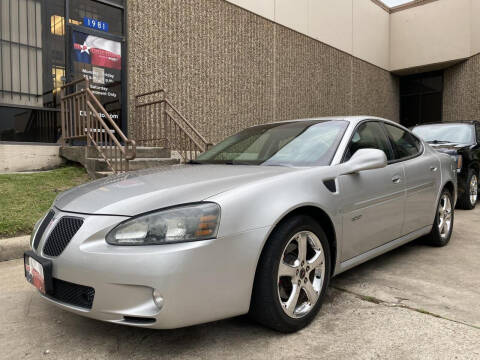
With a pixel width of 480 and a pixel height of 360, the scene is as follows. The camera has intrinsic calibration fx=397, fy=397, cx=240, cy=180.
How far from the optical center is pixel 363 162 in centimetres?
279

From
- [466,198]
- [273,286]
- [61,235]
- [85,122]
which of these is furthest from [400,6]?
[61,235]

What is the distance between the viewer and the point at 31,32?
7.11 metres

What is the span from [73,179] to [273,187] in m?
4.75

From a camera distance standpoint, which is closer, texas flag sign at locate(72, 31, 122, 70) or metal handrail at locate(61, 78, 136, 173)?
metal handrail at locate(61, 78, 136, 173)

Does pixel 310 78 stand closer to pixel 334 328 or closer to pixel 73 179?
pixel 73 179

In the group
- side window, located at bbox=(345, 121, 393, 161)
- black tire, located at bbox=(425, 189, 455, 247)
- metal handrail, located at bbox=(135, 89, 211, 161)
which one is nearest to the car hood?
side window, located at bbox=(345, 121, 393, 161)

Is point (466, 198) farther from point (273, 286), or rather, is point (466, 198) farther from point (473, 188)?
point (273, 286)

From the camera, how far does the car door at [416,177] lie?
3.48 metres

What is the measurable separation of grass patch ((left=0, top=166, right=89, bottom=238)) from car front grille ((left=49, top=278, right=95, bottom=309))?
7.51 ft

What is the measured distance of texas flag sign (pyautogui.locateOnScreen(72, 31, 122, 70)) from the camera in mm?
7496

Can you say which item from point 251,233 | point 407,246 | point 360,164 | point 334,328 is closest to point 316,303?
point 334,328

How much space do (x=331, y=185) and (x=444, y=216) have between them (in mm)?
2251

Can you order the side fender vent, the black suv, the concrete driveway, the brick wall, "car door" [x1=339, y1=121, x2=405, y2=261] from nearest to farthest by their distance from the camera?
1. the concrete driveway
2. the side fender vent
3. "car door" [x1=339, y1=121, x2=405, y2=261]
4. the black suv
5. the brick wall

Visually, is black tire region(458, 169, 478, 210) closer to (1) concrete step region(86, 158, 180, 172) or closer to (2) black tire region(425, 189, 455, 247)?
(2) black tire region(425, 189, 455, 247)
